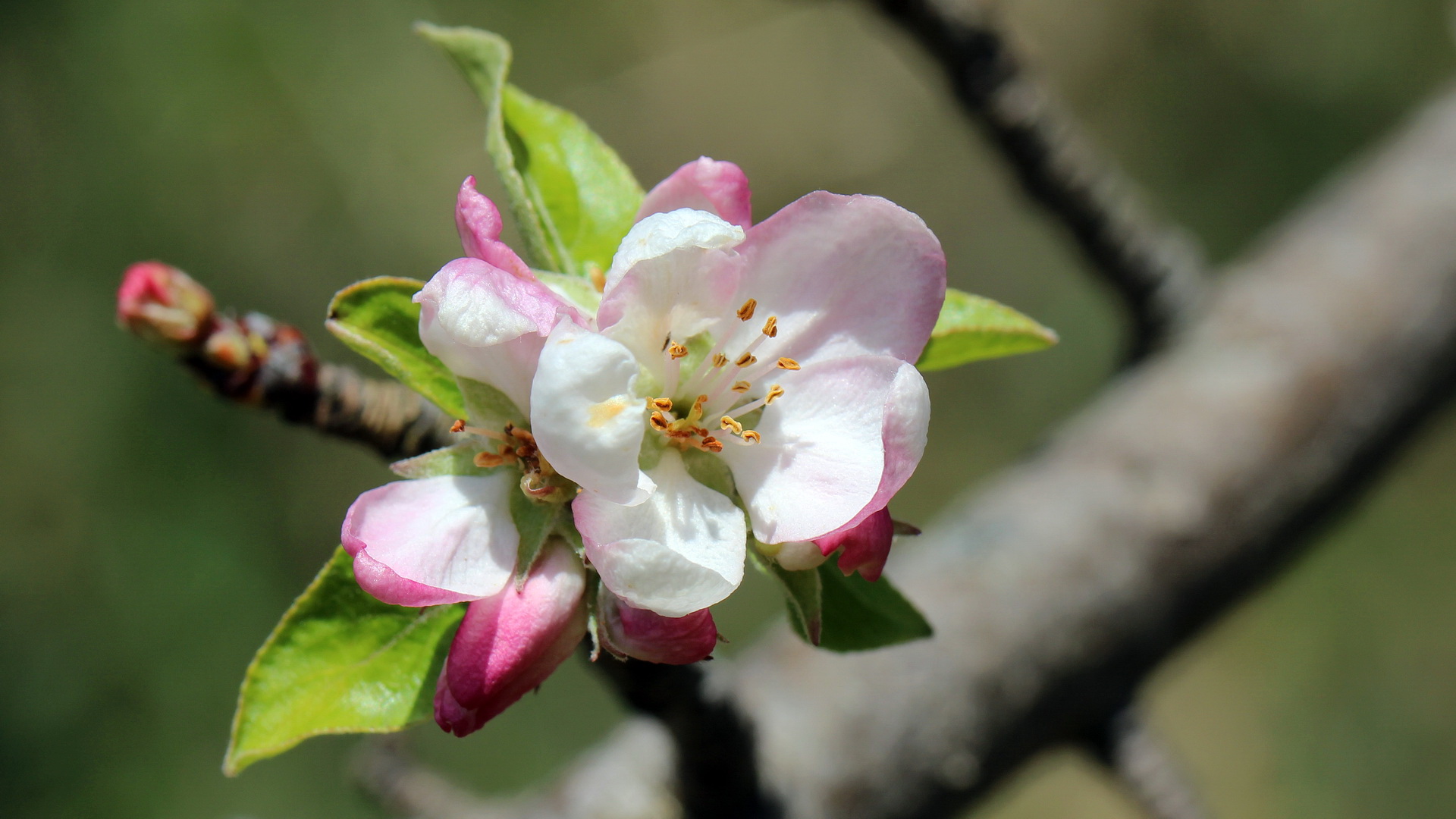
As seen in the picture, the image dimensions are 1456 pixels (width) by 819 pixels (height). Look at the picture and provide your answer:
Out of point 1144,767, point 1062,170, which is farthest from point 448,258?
point 1144,767

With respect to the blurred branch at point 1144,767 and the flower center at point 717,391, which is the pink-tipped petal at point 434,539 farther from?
the blurred branch at point 1144,767

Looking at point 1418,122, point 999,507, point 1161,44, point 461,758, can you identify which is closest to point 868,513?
point 999,507

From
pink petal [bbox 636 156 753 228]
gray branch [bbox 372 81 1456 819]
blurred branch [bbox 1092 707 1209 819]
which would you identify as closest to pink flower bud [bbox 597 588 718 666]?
pink petal [bbox 636 156 753 228]

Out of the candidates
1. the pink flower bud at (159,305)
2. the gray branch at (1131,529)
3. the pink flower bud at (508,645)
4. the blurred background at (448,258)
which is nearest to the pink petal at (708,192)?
the pink flower bud at (508,645)

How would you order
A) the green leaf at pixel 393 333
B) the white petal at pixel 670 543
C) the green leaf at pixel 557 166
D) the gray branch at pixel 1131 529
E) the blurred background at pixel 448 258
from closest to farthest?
the white petal at pixel 670 543 < the green leaf at pixel 393 333 < the green leaf at pixel 557 166 < the gray branch at pixel 1131 529 < the blurred background at pixel 448 258

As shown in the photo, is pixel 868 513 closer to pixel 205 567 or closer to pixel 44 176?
pixel 205 567

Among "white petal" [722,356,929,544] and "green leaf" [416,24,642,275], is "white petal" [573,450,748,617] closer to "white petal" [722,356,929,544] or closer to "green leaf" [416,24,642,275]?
"white petal" [722,356,929,544]

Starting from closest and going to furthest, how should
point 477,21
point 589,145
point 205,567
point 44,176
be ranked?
1. point 589,145
2. point 205,567
3. point 44,176
4. point 477,21
